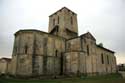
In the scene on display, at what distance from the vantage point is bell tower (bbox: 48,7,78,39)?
34.2 metres

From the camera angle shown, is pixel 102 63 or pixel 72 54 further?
pixel 102 63

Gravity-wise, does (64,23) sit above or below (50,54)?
above

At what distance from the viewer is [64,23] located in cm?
3444

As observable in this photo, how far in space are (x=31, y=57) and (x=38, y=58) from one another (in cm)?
142

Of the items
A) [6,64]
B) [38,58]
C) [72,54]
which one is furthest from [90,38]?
[6,64]

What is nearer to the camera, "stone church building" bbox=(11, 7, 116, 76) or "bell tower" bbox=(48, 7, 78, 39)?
"stone church building" bbox=(11, 7, 116, 76)

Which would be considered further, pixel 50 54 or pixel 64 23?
pixel 64 23

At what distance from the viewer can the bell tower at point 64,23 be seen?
3422cm

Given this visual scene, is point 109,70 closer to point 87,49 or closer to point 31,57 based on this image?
point 87,49

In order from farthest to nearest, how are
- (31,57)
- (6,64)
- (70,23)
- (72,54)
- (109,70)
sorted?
(6,64) < (109,70) < (70,23) < (72,54) < (31,57)

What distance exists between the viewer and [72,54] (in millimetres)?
26297

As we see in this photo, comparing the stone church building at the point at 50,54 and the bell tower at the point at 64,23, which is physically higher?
the bell tower at the point at 64,23

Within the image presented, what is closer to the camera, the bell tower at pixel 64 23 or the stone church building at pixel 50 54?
the stone church building at pixel 50 54

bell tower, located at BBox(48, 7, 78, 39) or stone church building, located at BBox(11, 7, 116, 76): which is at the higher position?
bell tower, located at BBox(48, 7, 78, 39)
